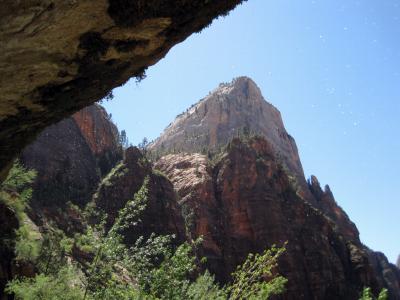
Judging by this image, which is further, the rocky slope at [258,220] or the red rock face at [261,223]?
the rocky slope at [258,220]

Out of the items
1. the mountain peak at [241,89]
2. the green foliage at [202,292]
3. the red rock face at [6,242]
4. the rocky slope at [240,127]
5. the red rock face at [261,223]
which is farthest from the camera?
the mountain peak at [241,89]

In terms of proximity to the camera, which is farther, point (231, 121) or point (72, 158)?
point (231, 121)

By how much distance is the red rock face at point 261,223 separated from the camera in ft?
210

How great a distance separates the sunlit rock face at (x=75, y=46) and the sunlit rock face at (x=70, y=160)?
120ft

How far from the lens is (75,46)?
263 inches

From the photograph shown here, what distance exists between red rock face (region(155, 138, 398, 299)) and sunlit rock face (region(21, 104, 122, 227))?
12.9m

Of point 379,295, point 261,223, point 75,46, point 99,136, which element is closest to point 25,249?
point 75,46

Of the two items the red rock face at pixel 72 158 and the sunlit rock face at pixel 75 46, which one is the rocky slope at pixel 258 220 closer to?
the red rock face at pixel 72 158

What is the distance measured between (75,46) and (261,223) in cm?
6331

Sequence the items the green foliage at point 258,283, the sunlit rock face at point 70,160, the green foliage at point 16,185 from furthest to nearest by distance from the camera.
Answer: the sunlit rock face at point 70,160 → the green foliage at point 16,185 → the green foliage at point 258,283

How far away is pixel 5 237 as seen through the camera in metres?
22.6

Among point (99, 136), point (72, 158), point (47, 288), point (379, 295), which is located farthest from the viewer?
point (99, 136)

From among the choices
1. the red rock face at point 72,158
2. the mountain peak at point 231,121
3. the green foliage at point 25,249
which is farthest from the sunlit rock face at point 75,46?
the mountain peak at point 231,121

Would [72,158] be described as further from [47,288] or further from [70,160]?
[47,288]
